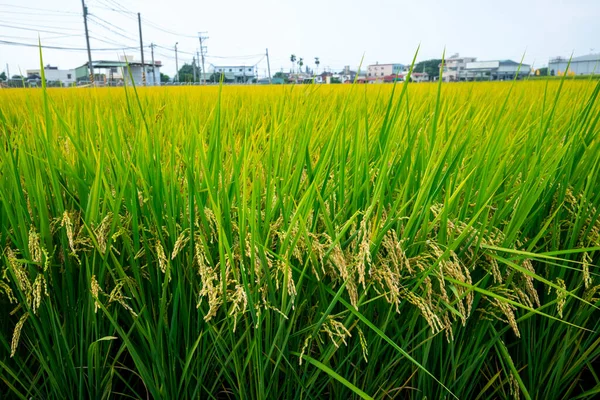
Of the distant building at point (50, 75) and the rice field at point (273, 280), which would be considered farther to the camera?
the distant building at point (50, 75)

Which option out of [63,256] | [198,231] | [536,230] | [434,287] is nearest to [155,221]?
[198,231]

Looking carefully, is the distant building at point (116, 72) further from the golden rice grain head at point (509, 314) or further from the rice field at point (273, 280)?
the golden rice grain head at point (509, 314)

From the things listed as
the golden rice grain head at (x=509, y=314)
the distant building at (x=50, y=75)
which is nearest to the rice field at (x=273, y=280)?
the golden rice grain head at (x=509, y=314)

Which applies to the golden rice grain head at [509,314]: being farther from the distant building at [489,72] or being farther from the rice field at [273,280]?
the distant building at [489,72]

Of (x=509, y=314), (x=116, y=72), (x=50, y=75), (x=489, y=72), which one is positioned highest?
(x=50, y=75)

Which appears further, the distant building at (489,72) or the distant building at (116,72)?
the distant building at (489,72)

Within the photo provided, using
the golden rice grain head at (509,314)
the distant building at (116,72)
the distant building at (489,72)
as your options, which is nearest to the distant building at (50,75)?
the distant building at (116,72)

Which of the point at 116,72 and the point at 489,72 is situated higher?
the point at 489,72

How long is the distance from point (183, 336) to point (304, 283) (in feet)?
1.03

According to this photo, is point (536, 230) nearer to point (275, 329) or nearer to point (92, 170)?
point (275, 329)

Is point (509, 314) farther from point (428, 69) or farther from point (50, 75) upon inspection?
point (50, 75)

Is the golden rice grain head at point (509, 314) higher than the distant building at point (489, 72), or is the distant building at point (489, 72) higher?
the distant building at point (489, 72)

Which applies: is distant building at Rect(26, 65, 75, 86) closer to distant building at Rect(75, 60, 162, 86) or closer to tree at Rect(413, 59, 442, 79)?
distant building at Rect(75, 60, 162, 86)

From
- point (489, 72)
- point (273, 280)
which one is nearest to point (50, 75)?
point (489, 72)
